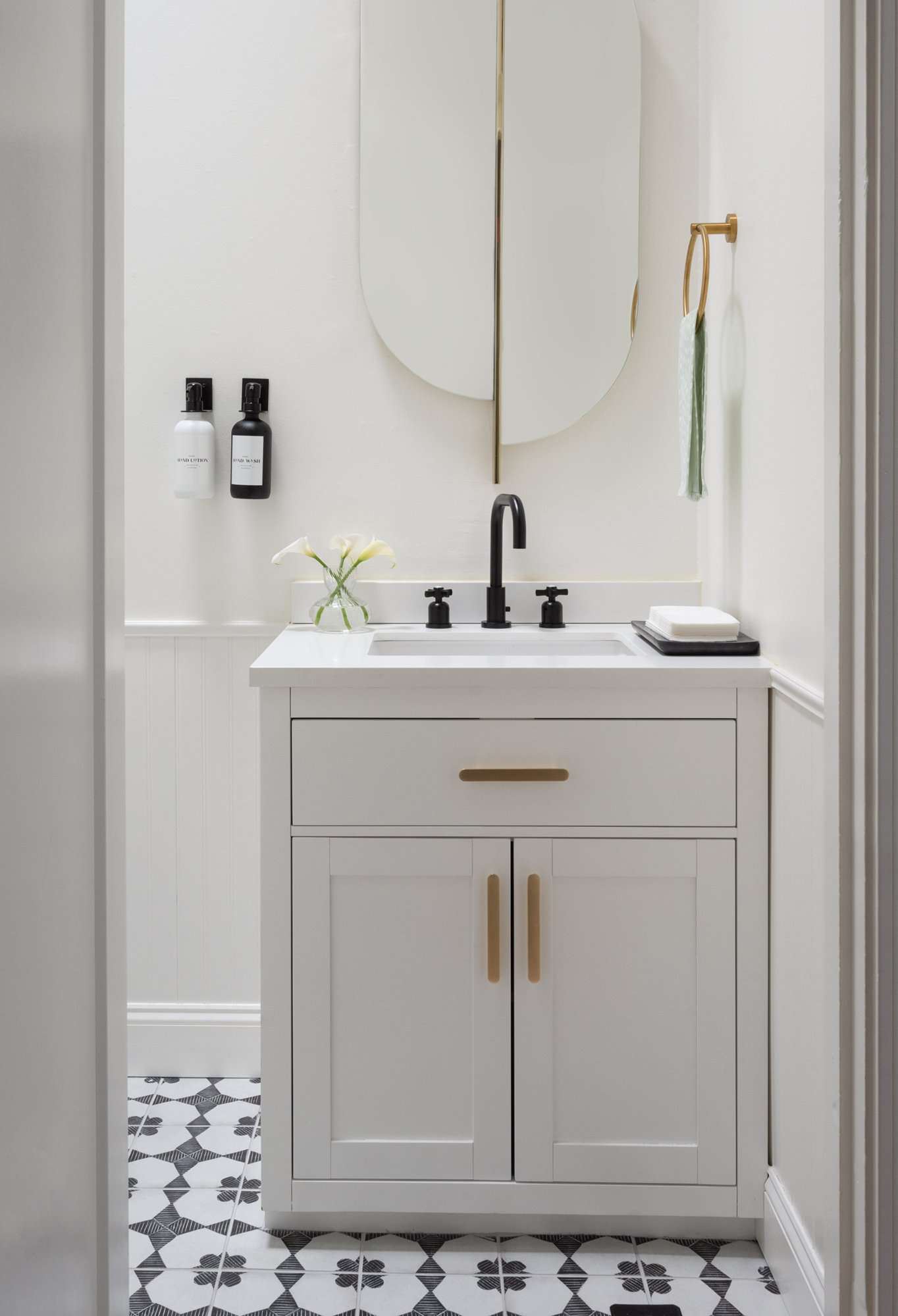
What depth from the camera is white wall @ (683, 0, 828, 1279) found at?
137cm

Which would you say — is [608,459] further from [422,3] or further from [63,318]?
[63,318]

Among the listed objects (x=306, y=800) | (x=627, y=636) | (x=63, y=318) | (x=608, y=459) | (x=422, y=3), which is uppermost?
(x=422, y=3)

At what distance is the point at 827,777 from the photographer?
1.05 metres

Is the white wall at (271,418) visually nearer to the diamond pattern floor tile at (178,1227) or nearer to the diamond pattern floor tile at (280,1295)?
the diamond pattern floor tile at (178,1227)

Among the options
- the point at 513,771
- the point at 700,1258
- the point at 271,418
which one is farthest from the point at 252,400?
the point at 700,1258

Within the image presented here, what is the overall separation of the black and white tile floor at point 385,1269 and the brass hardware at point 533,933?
1.35 feet

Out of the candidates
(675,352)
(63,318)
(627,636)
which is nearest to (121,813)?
(63,318)

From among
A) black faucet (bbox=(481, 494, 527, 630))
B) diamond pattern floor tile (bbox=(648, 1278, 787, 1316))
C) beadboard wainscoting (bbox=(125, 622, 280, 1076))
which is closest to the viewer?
diamond pattern floor tile (bbox=(648, 1278, 787, 1316))

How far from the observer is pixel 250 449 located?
205 cm

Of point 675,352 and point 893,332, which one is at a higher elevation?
point 675,352

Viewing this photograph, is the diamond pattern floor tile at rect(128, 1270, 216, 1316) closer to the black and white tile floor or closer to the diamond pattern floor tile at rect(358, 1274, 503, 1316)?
the black and white tile floor

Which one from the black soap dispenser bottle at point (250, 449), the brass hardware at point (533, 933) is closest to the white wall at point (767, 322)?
the brass hardware at point (533, 933)

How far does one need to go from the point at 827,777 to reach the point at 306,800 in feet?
2.52

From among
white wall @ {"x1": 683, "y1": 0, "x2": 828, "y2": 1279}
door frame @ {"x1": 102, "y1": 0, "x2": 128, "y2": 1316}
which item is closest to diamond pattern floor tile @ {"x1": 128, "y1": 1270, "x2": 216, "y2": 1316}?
door frame @ {"x1": 102, "y1": 0, "x2": 128, "y2": 1316}
